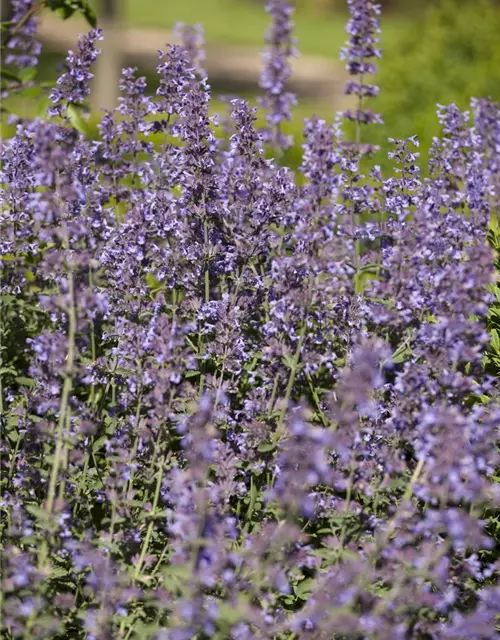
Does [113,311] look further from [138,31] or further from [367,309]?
[138,31]

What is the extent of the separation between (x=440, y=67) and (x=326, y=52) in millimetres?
17800

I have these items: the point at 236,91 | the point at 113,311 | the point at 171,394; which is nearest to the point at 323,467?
the point at 171,394

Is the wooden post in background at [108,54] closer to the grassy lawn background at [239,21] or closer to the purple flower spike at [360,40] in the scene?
the purple flower spike at [360,40]

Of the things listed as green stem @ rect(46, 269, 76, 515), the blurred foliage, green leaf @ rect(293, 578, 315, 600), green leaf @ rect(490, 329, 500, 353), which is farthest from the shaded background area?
green leaf @ rect(293, 578, 315, 600)

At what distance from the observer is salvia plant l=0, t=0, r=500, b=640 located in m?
2.75

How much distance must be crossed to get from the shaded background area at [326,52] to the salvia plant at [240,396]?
72 centimetres

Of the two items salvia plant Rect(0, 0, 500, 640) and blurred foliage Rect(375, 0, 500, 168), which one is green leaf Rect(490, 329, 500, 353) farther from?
blurred foliage Rect(375, 0, 500, 168)

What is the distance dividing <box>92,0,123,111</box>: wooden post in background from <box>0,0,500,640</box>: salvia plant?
8.85 m

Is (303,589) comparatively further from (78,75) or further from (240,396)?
(78,75)

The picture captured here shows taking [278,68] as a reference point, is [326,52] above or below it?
above

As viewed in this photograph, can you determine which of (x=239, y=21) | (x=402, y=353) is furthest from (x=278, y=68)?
(x=239, y=21)

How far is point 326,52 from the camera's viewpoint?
95.4ft

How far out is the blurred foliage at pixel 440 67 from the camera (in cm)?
1056

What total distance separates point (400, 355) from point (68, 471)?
126 centimetres
